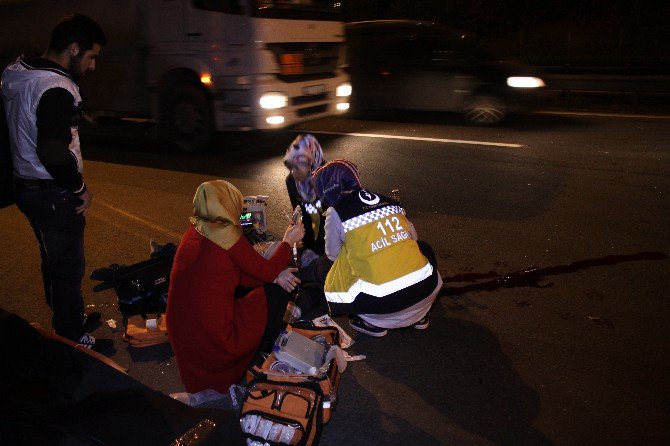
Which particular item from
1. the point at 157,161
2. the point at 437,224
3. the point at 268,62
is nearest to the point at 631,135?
the point at 437,224

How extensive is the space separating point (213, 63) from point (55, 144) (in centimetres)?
557

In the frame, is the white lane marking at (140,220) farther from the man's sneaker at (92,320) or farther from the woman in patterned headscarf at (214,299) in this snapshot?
the woman in patterned headscarf at (214,299)

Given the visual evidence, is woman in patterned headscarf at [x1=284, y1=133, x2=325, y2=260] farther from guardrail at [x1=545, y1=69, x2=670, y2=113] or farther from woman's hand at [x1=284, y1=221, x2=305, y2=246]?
guardrail at [x1=545, y1=69, x2=670, y2=113]

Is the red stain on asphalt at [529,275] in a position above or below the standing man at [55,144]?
below

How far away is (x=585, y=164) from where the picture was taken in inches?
313

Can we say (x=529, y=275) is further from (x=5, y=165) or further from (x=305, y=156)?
(x=5, y=165)

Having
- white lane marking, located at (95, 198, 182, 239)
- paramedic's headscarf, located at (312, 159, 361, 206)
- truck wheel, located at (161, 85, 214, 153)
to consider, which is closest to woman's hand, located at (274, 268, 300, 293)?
paramedic's headscarf, located at (312, 159, 361, 206)

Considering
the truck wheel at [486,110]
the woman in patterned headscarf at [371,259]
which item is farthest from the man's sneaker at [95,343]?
the truck wheel at [486,110]

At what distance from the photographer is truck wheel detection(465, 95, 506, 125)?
412 inches

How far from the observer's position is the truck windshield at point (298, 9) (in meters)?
8.17

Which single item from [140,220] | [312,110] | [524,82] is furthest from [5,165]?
[524,82]

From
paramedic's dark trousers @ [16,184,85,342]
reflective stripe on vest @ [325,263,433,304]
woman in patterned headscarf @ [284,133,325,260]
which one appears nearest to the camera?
paramedic's dark trousers @ [16,184,85,342]

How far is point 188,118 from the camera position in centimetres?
938

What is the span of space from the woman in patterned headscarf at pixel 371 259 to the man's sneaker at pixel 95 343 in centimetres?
162
